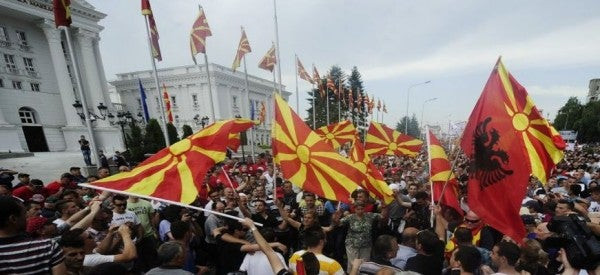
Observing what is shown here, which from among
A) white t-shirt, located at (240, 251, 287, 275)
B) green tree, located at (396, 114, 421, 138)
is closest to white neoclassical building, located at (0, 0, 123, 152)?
white t-shirt, located at (240, 251, 287, 275)

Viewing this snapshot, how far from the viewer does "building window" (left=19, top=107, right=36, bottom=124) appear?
2691 cm

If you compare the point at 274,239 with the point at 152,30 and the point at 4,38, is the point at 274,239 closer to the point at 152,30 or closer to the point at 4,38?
the point at 152,30

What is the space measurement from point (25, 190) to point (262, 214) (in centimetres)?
470

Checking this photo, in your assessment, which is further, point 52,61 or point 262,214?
point 52,61

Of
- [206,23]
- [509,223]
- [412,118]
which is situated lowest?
[412,118]

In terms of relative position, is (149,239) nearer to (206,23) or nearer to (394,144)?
(394,144)

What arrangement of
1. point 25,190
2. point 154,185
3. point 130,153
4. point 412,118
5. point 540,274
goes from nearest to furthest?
point 540,274 → point 154,185 → point 25,190 → point 130,153 → point 412,118

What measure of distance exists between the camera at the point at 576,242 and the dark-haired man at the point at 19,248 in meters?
3.72

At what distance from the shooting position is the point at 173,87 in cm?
4753

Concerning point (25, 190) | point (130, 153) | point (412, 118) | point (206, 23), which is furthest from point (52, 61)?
point (412, 118)

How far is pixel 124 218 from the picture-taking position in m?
4.23

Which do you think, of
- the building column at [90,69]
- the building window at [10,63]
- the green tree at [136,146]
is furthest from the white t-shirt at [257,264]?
the building window at [10,63]

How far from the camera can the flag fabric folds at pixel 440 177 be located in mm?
4699

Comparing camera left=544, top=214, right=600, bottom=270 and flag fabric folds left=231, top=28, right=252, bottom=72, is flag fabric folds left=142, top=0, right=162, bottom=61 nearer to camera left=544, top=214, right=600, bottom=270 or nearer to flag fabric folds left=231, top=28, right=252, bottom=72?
flag fabric folds left=231, top=28, right=252, bottom=72
